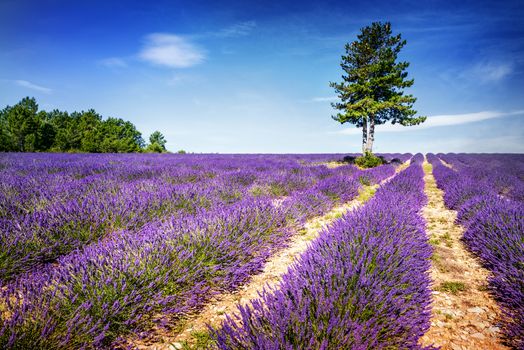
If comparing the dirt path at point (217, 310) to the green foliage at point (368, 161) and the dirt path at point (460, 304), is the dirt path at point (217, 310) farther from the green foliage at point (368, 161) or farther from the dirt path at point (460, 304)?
the green foliage at point (368, 161)

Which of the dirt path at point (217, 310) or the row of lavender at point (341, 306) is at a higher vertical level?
the row of lavender at point (341, 306)

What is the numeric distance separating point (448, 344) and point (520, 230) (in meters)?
2.03

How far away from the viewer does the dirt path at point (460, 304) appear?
172cm

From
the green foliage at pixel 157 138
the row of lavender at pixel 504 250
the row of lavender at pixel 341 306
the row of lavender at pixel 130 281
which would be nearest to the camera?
the row of lavender at pixel 341 306

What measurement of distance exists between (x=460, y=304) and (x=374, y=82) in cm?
1627

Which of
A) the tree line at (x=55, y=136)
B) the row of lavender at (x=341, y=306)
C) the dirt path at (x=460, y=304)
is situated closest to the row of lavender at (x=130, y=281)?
the row of lavender at (x=341, y=306)

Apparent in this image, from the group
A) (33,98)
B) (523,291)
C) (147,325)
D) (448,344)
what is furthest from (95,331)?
(33,98)

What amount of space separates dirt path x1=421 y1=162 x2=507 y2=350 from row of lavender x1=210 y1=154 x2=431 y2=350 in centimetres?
28

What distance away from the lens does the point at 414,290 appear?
1.85 meters

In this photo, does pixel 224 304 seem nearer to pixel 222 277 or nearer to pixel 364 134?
pixel 222 277

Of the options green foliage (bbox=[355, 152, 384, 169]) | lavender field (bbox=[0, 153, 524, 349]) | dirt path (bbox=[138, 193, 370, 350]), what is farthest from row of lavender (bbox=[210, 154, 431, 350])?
green foliage (bbox=[355, 152, 384, 169])

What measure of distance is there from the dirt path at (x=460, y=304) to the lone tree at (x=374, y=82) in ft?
46.5

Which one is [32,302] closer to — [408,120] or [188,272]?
[188,272]

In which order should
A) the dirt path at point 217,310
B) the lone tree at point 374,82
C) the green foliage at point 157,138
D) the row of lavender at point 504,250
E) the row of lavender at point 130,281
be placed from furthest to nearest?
the green foliage at point 157,138
the lone tree at point 374,82
the row of lavender at point 504,250
the dirt path at point 217,310
the row of lavender at point 130,281
